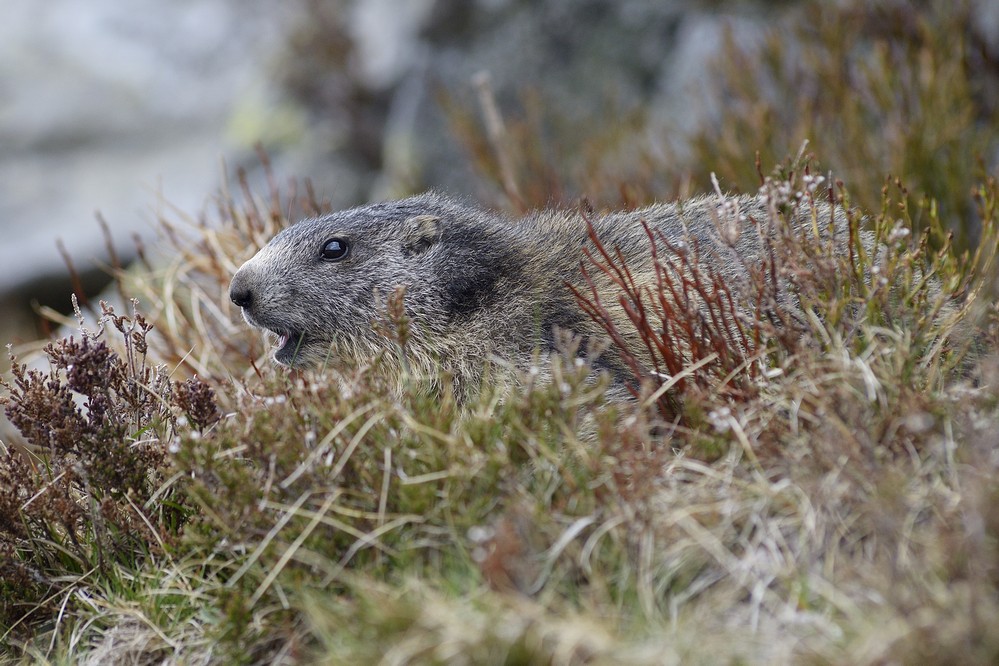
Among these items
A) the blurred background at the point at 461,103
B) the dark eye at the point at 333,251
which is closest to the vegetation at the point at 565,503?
the dark eye at the point at 333,251

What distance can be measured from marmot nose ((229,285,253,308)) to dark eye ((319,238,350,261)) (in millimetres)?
450

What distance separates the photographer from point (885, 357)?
387 centimetres

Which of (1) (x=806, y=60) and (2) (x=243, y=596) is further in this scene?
(1) (x=806, y=60)

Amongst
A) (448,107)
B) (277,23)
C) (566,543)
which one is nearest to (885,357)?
(566,543)

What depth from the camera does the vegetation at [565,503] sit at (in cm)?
268

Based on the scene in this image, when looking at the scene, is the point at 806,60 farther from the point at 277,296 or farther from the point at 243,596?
the point at 243,596

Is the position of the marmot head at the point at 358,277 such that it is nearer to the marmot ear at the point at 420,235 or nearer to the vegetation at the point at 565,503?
the marmot ear at the point at 420,235

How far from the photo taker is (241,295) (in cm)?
474

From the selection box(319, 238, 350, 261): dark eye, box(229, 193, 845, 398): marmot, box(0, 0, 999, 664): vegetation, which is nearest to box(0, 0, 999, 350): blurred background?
box(229, 193, 845, 398): marmot

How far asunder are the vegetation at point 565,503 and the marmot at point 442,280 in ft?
1.25

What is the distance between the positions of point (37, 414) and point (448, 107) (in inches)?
284

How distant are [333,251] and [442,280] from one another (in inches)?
24.9

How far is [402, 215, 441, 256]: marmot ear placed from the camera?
197 inches

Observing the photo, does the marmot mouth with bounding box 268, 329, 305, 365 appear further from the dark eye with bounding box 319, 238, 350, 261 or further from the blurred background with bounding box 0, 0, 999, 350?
the blurred background with bounding box 0, 0, 999, 350
